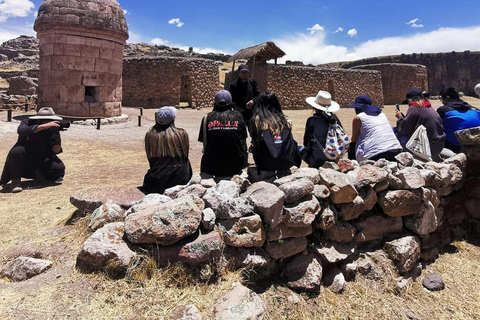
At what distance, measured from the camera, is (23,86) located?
67.5 ft

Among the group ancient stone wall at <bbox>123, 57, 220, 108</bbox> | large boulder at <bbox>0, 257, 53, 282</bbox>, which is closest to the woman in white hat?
large boulder at <bbox>0, 257, 53, 282</bbox>

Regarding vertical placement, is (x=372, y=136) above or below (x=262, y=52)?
below

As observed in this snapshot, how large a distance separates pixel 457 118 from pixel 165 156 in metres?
4.40

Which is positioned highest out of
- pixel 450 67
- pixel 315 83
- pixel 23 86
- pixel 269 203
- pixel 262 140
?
pixel 450 67

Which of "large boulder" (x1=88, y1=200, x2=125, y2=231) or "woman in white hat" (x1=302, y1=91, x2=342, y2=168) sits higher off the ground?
"woman in white hat" (x1=302, y1=91, x2=342, y2=168)

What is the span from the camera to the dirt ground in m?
2.34

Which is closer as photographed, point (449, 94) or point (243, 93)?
point (449, 94)

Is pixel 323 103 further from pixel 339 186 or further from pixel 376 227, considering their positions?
pixel 376 227

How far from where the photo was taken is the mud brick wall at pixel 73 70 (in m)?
12.4

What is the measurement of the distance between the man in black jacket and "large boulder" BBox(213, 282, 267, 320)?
453 centimetres

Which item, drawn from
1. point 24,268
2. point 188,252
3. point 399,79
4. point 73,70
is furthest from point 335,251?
point 399,79

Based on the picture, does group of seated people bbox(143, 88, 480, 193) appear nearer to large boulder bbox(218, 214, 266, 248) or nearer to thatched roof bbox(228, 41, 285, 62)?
large boulder bbox(218, 214, 266, 248)

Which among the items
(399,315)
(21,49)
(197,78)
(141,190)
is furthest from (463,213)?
(21,49)

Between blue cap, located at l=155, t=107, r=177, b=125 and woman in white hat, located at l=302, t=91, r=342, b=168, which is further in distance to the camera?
woman in white hat, located at l=302, t=91, r=342, b=168
